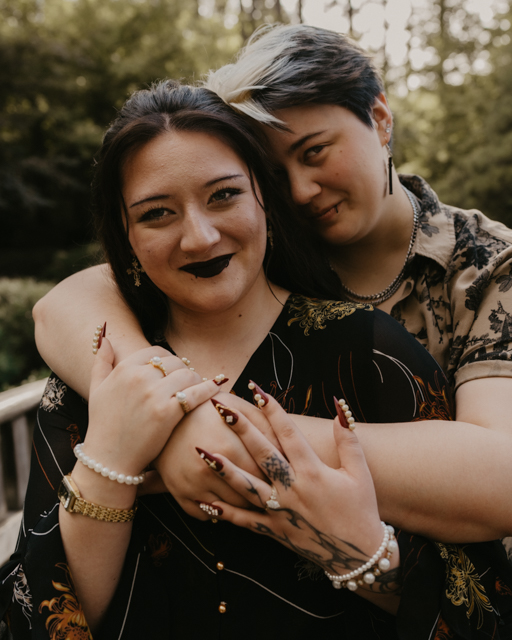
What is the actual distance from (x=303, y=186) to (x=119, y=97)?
14743 mm

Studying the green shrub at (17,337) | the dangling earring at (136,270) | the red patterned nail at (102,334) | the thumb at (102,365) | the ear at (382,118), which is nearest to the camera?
the thumb at (102,365)

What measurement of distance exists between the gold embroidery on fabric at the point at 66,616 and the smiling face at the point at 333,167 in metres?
1.45

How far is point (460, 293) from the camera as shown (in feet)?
6.19

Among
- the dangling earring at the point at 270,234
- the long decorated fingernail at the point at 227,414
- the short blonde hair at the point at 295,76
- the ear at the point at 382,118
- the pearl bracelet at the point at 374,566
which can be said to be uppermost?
the short blonde hair at the point at 295,76

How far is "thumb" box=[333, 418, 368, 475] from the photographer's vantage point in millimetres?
1244

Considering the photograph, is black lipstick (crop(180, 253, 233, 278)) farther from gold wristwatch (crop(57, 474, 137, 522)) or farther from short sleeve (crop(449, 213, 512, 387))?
short sleeve (crop(449, 213, 512, 387))

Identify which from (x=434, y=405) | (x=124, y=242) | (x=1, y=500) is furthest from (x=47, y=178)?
(x=434, y=405)

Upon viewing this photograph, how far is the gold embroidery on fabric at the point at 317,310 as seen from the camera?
164cm

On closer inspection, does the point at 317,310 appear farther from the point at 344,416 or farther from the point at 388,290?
the point at 388,290

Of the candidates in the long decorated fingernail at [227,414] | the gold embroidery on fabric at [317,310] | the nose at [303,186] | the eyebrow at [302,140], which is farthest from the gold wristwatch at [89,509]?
the eyebrow at [302,140]

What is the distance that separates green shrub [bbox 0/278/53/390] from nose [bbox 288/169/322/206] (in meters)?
5.08

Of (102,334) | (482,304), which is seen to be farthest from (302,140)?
(102,334)

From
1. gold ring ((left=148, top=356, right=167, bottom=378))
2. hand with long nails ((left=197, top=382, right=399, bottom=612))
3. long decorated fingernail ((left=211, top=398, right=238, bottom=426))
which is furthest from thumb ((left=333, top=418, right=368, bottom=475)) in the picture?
gold ring ((left=148, top=356, right=167, bottom=378))

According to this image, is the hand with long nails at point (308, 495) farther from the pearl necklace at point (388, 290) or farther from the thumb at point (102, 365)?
the pearl necklace at point (388, 290)
